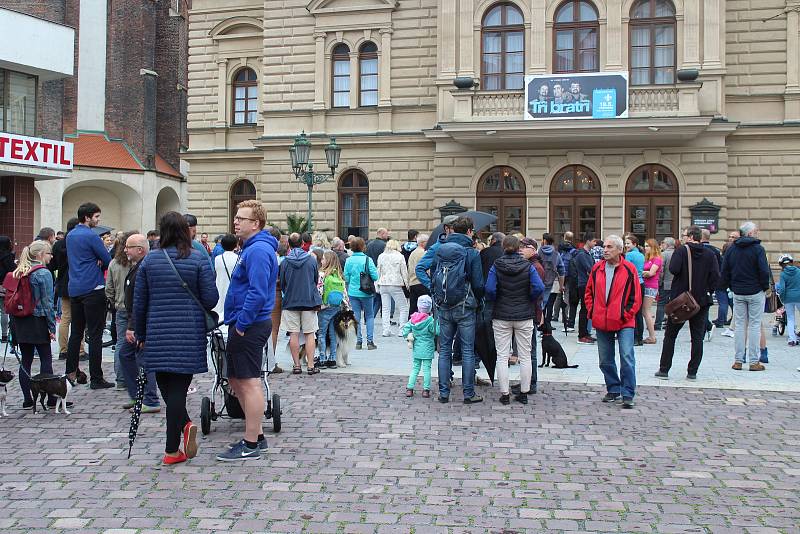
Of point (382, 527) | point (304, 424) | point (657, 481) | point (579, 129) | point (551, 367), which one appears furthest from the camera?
point (579, 129)

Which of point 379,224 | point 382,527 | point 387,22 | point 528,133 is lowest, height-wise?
point 382,527

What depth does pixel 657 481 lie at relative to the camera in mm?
6414

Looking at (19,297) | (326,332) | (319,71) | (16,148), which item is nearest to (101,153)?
(16,148)

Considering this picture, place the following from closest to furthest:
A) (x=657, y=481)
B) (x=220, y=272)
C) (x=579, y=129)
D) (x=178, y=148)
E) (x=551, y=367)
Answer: (x=657, y=481)
(x=220, y=272)
(x=551, y=367)
(x=579, y=129)
(x=178, y=148)

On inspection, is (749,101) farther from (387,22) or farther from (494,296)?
(494,296)

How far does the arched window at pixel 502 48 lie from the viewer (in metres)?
25.8

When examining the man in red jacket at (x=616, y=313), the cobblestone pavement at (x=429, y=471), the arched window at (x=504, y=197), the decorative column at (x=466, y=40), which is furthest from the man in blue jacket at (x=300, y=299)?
the decorative column at (x=466, y=40)

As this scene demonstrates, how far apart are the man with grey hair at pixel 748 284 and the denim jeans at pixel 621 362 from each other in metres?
3.28

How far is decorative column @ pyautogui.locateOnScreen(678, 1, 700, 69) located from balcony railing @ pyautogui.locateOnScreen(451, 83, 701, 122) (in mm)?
998

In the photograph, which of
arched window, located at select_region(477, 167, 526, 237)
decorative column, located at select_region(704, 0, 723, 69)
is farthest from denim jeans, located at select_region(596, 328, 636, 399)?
decorative column, located at select_region(704, 0, 723, 69)

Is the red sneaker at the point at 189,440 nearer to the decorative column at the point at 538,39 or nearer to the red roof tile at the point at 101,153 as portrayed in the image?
the decorative column at the point at 538,39

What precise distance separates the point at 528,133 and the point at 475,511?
19.8 meters

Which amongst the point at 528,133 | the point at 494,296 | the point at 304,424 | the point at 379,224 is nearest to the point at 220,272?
the point at 304,424

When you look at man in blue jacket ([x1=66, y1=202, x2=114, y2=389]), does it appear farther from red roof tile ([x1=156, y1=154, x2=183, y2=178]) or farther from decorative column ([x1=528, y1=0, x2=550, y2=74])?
red roof tile ([x1=156, y1=154, x2=183, y2=178])
